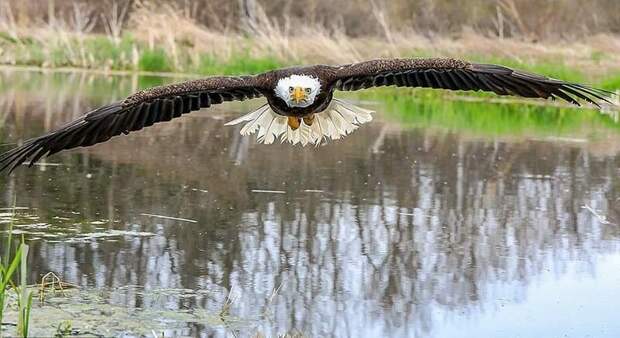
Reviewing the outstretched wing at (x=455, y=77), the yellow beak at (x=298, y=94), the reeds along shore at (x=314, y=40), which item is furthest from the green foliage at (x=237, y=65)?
the yellow beak at (x=298, y=94)

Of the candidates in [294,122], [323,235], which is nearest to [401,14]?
[323,235]

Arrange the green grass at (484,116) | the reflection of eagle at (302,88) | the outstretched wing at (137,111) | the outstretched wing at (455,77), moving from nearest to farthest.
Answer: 1. the outstretched wing at (137,111)
2. the reflection of eagle at (302,88)
3. the outstretched wing at (455,77)
4. the green grass at (484,116)

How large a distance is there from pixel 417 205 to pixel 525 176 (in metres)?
2.19

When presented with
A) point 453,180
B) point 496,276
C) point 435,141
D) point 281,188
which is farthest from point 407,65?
point 435,141

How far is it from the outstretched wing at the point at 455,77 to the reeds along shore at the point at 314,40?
1246cm

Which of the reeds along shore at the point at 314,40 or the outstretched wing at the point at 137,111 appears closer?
the outstretched wing at the point at 137,111

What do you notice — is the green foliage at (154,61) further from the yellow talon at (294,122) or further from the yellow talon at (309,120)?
the yellow talon at (294,122)

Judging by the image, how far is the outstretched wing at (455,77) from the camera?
723 centimetres

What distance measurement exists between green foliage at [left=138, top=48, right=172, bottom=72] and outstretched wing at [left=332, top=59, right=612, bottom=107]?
16613mm

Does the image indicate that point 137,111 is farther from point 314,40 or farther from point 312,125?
point 314,40

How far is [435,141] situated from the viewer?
13.9 meters

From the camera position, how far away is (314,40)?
73.4 feet

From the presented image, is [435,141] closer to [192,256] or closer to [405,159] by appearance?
[405,159]

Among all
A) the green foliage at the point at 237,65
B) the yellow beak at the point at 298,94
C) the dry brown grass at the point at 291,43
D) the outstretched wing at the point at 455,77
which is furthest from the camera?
the dry brown grass at the point at 291,43
